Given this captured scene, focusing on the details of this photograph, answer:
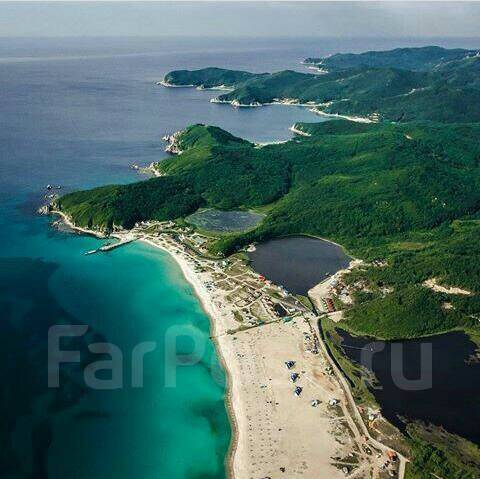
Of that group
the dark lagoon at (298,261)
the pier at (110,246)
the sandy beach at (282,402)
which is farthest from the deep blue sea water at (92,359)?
the dark lagoon at (298,261)

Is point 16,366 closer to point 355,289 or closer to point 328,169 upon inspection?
point 355,289

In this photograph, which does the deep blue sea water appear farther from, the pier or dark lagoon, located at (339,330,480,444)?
dark lagoon, located at (339,330,480,444)

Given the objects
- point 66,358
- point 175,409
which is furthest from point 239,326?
point 66,358

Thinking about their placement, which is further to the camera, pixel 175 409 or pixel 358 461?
pixel 175 409

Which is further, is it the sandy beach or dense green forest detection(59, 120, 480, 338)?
dense green forest detection(59, 120, 480, 338)

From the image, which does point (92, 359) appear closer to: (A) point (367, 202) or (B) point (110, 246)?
(B) point (110, 246)

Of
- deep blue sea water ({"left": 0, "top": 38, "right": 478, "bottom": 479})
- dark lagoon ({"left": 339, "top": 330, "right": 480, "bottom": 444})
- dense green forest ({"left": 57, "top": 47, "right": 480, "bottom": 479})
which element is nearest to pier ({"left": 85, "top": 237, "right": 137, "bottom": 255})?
deep blue sea water ({"left": 0, "top": 38, "right": 478, "bottom": 479})

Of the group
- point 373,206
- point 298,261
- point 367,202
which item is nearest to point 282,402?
point 298,261
